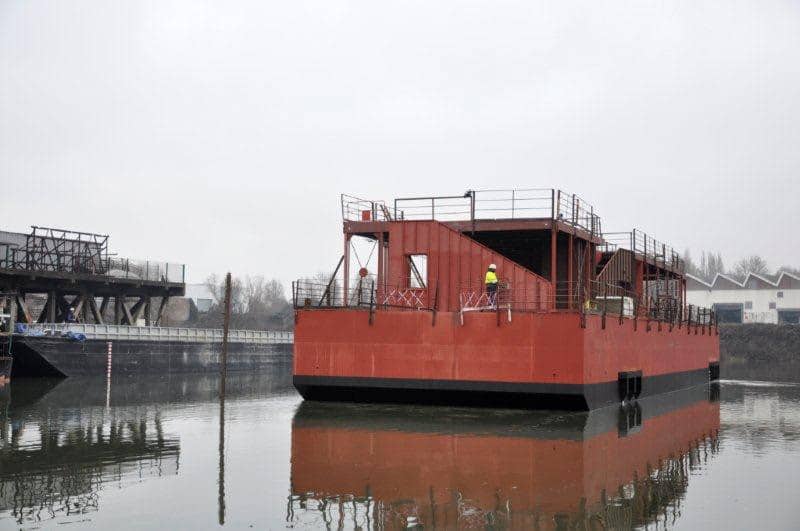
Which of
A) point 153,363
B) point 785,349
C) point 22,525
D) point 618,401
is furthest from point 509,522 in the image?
point 785,349

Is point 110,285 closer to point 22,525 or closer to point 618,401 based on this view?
point 618,401

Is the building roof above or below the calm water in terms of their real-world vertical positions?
above

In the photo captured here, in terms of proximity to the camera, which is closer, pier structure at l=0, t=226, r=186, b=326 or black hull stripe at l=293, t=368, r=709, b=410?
black hull stripe at l=293, t=368, r=709, b=410

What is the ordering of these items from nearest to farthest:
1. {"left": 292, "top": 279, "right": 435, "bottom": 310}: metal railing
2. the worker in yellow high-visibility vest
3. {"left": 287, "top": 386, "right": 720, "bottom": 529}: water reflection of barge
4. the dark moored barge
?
{"left": 287, "top": 386, "right": 720, "bottom": 529}: water reflection of barge → the worker in yellow high-visibility vest → {"left": 292, "top": 279, "right": 435, "bottom": 310}: metal railing → the dark moored barge

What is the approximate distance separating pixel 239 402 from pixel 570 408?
1154 centimetres

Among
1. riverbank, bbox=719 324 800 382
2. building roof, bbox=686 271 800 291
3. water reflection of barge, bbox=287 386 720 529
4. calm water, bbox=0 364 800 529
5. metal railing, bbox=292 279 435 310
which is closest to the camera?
calm water, bbox=0 364 800 529

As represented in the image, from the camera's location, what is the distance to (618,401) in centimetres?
2933

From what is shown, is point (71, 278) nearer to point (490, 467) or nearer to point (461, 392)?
point (461, 392)

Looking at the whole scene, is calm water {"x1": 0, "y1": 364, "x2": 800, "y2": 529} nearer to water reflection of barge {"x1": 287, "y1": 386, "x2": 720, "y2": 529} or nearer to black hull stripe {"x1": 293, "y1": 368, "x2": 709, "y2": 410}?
water reflection of barge {"x1": 287, "y1": 386, "x2": 720, "y2": 529}

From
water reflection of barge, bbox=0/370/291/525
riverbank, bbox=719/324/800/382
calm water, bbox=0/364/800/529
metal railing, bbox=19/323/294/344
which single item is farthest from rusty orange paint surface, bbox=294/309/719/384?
riverbank, bbox=719/324/800/382

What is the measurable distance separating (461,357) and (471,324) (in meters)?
1.04

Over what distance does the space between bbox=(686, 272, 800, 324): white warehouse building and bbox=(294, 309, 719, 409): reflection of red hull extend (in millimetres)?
Answer: 84815

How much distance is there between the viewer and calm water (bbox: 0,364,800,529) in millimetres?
11781

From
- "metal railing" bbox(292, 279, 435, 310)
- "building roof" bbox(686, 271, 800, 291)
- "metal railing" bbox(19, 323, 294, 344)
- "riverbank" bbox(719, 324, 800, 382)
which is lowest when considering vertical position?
"riverbank" bbox(719, 324, 800, 382)
